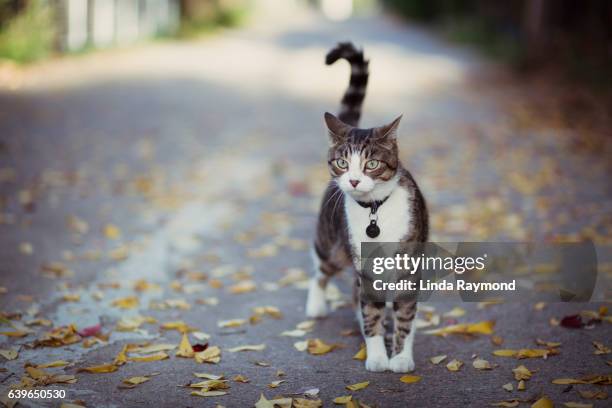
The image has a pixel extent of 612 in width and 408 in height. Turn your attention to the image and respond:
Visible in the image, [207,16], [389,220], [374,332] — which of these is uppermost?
[207,16]

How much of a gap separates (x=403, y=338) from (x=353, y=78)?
1.66 meters

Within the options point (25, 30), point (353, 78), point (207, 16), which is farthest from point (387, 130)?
point (207, 16)

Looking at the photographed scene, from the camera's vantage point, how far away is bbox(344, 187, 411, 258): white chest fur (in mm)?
3545

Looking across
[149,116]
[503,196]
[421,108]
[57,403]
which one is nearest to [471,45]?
[421,108]

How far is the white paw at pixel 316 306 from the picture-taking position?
4.45 m

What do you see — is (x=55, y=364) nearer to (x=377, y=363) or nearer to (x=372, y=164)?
(x=377, y=363)

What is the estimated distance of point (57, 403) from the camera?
10.5 feet

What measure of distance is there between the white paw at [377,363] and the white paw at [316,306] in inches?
33.8

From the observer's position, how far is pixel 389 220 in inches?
140

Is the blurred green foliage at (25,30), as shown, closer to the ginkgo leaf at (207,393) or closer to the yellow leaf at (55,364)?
the yellow leaf at (55,364)

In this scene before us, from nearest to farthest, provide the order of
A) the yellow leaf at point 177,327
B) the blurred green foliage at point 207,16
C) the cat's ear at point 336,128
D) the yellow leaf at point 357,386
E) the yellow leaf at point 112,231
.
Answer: the yellow leaf at point 357,386
the cat's ear at point 336,128
the yellow leaf at point 177,327
the yellow leaf at point 112,231
the blurred green foliage at point 207,16

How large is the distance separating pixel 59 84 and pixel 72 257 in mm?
7192

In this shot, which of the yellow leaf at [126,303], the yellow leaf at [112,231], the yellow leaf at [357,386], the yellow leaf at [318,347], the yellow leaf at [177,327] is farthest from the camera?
the yellow leaf at [112,231]

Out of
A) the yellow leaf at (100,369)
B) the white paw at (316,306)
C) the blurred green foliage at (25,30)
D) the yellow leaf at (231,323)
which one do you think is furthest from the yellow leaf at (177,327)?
the blurred green foliage at (25,30)
